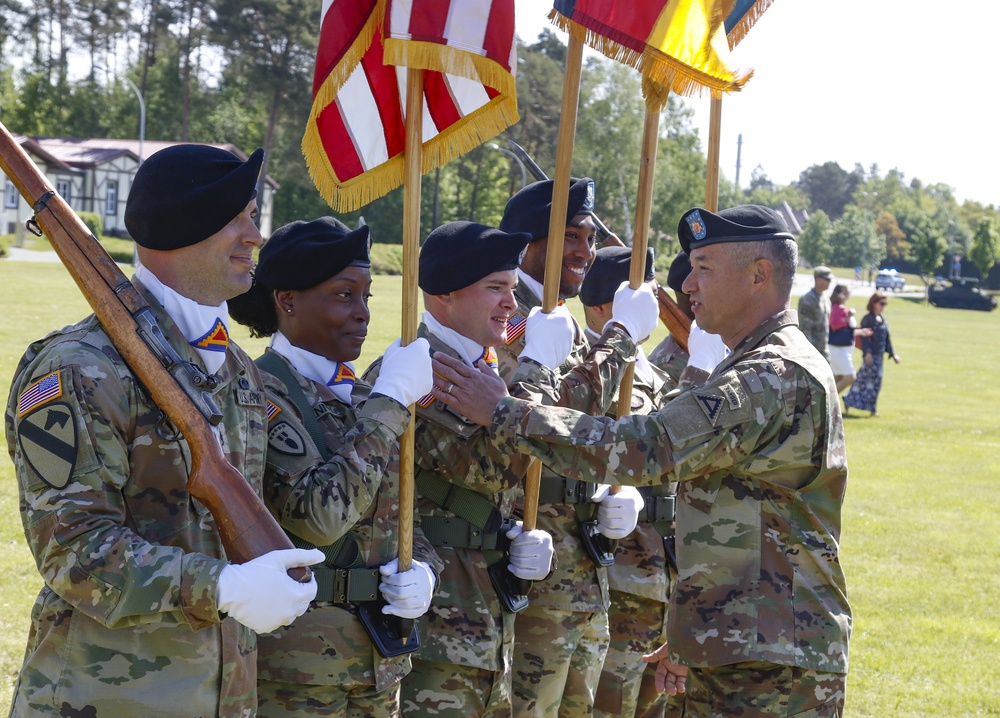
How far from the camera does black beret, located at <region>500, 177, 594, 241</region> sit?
5172 mm

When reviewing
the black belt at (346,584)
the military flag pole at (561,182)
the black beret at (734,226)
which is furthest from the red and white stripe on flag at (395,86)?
the black belt at (346,584)

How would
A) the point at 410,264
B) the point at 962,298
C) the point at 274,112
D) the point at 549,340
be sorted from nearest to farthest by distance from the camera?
the point at 410,264
the point at 549,340
the point at 274,112
the point at 962,298

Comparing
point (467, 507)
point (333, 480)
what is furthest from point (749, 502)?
point (333, 480)

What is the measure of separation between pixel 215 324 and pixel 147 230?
1.02 ft

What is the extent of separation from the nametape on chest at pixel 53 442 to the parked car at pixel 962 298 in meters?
66.6

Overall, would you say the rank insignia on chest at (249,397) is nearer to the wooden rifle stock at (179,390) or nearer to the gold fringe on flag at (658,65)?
the wooden rifle stock at (179,390)

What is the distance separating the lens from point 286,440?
3.33 m

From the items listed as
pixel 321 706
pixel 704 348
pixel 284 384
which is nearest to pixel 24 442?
pixel 284 384

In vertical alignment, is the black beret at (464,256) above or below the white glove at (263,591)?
above

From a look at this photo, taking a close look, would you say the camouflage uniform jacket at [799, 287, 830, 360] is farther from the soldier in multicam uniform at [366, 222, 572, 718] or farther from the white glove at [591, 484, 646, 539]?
the soldier in multicam uniform at [366, 222, 572, 718]

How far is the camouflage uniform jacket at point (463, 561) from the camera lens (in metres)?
3.82

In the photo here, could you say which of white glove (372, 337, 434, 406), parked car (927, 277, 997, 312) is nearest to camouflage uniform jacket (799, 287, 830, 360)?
white glove (372, 337, 434, 406)

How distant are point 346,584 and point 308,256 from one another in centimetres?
119

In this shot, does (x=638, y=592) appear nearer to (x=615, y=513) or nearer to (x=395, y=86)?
(x=615, y=513)
